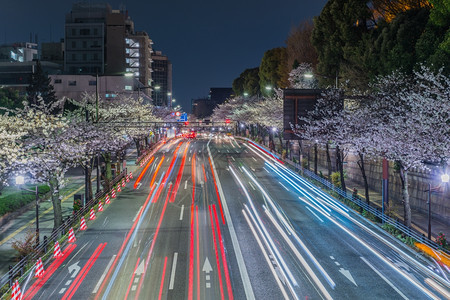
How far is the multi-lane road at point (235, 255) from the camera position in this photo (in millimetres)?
14148

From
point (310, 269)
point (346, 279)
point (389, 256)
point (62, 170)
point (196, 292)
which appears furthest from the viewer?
point (62, 170)

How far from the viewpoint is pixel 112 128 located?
3238cm

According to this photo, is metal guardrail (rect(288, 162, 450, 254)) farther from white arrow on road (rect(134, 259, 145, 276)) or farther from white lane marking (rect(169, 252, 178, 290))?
white arrow on road (rect(134, 259, 145, 276))

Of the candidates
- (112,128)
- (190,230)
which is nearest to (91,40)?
(112,128)

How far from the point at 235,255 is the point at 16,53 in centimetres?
14482

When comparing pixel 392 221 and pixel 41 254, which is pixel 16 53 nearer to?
pixel 41 254

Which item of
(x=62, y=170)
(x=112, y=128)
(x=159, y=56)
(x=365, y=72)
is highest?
(x=159, y=56)

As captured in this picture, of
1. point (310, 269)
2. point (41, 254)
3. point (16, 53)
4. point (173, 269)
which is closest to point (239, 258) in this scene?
point (173, 269)

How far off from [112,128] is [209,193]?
31.3ft

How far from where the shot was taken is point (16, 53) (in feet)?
450

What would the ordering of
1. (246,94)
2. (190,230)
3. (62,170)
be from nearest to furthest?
(190,230) < (62,170) < (246,94)

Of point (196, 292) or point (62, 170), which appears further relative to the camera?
point (62, 170)

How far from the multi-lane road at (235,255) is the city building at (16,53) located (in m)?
→ 118

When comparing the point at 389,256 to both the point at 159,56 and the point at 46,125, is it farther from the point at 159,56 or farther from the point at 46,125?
the point at 159,56
